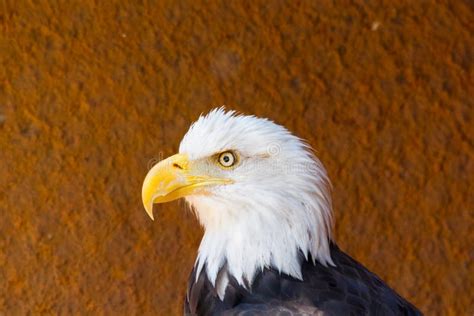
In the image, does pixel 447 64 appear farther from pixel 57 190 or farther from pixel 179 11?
pixel 57 190

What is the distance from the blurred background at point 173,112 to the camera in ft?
14.8

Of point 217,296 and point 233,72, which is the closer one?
point 217,296

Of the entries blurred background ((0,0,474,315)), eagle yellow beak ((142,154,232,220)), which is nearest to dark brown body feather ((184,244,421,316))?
eagle yellow beak ((142,154,232,220))

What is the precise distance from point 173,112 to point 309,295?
1380mm

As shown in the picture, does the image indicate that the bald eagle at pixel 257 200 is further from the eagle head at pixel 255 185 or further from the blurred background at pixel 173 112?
the blurred background at pixel 173 112

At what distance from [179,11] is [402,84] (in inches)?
39.3

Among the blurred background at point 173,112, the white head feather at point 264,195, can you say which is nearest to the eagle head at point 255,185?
the white head feather at point 264,195

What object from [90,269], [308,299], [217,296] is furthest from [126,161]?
[308,299]

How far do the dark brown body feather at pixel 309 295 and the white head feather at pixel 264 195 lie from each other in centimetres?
5

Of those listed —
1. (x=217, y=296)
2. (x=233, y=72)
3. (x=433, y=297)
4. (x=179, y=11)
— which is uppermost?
(x=179, y=11)

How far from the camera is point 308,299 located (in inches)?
133

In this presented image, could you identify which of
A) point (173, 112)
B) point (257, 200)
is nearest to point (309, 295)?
point (257, 200)

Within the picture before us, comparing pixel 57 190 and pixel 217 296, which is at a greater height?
pixel 57 190

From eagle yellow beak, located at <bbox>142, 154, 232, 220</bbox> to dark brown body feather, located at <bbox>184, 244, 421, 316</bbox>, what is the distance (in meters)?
0.31
